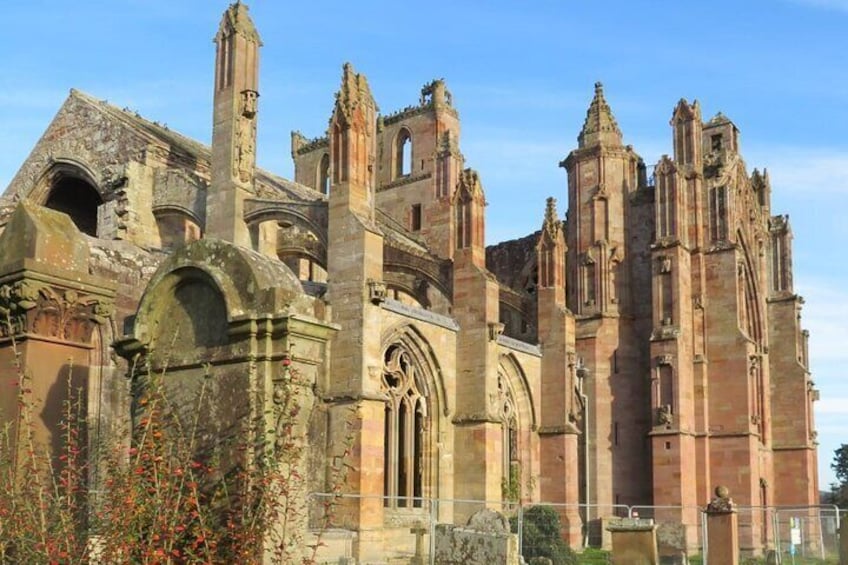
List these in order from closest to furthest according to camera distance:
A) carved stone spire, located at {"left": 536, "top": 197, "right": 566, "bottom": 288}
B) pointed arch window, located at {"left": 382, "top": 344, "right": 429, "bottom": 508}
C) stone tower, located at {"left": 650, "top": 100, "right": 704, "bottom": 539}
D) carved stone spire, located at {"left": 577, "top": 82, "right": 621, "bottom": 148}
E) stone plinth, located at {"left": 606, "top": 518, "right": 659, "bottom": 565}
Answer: stone plinth, located at {"left": 606, "top": 518, "right": 659, "bottom": 565}, pointed arch window, located at {"left": 382, "top": 344, "right": 429, "bottom": 508}, stone tower, located at {"left": 650, "top": 100, "right": 704, "bottom": 539}, carved stone spire, located at {"left": 536, "top": 197, "right": 566, "bottom": 288}, carved stone spire, located at {"left": 577, "top": 82, "right": 621, "bottom": 148}

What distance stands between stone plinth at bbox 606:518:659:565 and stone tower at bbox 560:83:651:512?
13636mm

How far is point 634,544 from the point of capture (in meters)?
15.4

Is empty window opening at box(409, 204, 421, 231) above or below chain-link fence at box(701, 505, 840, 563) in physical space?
above

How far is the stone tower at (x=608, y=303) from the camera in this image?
29.7m

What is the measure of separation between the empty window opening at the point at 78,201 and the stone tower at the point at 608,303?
14176 mm

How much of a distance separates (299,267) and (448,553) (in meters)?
17.0

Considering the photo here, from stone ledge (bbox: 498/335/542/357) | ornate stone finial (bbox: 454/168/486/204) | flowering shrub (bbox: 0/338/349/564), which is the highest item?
ornate stone finial (bbox: 454/168/486/204)

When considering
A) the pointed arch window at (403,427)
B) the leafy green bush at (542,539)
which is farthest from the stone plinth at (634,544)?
the pointed arch window at (403,427)

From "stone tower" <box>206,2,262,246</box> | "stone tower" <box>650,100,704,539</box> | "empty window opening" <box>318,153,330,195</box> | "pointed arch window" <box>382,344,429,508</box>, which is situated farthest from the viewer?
"empty window opening" <box>318,153,330,195</box>

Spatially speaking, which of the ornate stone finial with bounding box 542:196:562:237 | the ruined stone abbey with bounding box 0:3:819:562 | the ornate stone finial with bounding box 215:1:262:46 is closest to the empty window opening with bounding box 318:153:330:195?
the ruined stone abbey with bounding box 0:3:819:562

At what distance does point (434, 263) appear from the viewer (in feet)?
84.8

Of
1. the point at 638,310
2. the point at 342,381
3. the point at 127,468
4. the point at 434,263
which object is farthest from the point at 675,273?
the point at 127,468

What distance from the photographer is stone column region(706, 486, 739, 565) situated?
16641 mm

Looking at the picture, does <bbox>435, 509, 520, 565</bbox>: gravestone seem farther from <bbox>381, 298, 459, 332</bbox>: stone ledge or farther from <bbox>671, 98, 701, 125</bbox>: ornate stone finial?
<bbox>671, 98, 701, 125</bbox>: ornate stone finial
